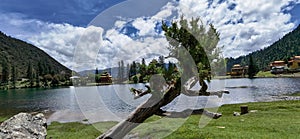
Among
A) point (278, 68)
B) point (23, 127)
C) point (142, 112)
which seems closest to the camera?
point (142, 112)

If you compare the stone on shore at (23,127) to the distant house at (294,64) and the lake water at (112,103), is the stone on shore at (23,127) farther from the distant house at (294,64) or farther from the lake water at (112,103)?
the distant house at (294,64)

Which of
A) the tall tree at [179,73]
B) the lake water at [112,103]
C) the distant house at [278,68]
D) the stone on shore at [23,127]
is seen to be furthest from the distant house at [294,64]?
the stone on shore at [23,127]

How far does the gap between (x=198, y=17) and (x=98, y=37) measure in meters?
5.34

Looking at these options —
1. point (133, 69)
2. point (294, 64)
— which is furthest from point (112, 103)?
point (294, 64)

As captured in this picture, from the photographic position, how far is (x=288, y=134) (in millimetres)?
12281

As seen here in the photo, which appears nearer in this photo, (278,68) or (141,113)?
(141,113)

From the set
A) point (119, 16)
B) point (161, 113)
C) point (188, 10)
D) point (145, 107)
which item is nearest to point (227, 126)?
point (161, 113)

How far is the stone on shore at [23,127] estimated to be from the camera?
12273 millimetres

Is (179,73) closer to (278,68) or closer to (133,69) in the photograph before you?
(133,69)

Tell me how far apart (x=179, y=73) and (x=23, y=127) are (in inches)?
334

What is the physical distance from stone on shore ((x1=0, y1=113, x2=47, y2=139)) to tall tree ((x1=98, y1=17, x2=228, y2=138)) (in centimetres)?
396

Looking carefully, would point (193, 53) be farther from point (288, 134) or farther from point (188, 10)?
point (288, 134)

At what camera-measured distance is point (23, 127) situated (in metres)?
13.2

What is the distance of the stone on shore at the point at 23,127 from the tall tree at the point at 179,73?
396 centimetres
